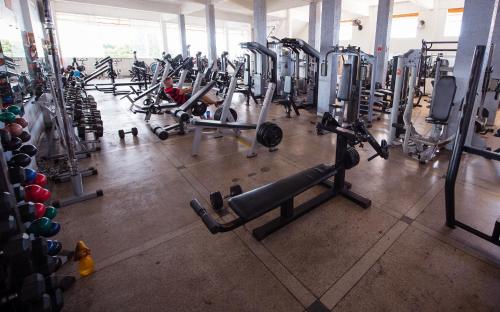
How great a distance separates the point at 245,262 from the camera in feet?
5.70

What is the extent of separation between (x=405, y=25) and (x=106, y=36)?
14803 millimetres

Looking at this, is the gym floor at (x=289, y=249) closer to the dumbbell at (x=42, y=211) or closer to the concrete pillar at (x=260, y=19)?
the dumbbell at (x=42, y=211)

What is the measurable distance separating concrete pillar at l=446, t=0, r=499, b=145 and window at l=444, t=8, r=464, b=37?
8.77 m

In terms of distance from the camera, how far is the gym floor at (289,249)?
1.48 metres

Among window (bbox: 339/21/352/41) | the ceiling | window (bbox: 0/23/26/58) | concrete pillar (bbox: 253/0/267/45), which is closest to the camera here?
window (bbox: 0/23/26/58)

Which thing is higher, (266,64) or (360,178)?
(266,64)

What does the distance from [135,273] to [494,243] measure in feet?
7.49

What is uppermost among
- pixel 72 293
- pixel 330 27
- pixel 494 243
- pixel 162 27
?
pixel 162 27

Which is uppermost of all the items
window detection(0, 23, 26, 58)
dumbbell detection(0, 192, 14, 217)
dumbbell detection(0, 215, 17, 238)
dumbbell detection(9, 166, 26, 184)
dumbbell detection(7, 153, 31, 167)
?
window detection(0, 23, 26, 58)

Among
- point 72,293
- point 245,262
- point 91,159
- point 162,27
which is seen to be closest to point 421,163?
point 245,262

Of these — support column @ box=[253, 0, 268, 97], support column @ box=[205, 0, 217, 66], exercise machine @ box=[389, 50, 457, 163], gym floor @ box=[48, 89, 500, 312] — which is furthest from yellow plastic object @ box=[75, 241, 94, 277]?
support column @ box=[205, 0, 217, 66]

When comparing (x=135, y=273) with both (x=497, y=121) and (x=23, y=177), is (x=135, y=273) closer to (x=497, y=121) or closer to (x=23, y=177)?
(x=23, y=177)

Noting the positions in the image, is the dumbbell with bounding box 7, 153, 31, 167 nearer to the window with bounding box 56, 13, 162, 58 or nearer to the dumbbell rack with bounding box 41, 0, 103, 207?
the dumbbell rack with bounding box 41, 0, 103, 207

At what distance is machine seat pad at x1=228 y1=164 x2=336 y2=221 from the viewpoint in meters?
1.69
